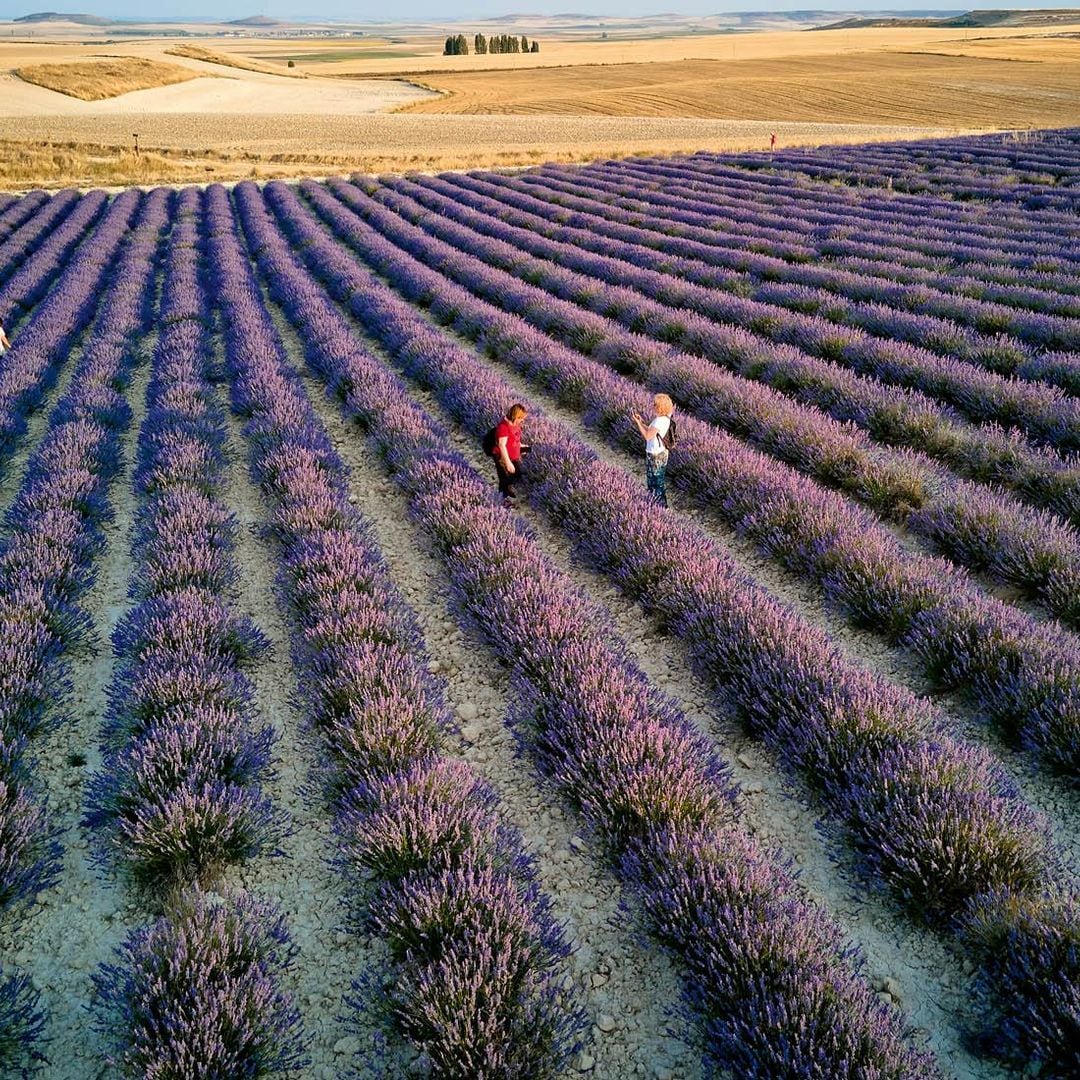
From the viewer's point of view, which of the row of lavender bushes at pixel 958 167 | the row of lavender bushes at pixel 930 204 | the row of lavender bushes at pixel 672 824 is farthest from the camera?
the row of lavender bushes at pixel 958 167

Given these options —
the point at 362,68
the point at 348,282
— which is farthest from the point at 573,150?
the point at 362,68

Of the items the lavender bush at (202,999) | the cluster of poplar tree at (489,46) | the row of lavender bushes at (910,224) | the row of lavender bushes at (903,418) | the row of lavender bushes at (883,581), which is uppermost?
the cluster of poplar tree at (489,46)

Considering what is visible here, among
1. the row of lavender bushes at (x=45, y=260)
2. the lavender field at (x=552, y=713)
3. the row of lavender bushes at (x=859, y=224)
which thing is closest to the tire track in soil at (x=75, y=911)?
the lavender field at (x=552, y=713)

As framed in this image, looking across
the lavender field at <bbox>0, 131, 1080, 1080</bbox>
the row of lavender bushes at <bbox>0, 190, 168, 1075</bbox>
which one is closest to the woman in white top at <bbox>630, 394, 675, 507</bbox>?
the lavender field at <bbox>0, 131, 1080, 1080</bbox>

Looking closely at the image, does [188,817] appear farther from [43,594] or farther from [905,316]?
[905,316]

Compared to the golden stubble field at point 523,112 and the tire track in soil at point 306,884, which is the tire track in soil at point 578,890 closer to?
the tire track in soil at point 306,884

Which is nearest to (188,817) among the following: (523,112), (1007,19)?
(523,112)
